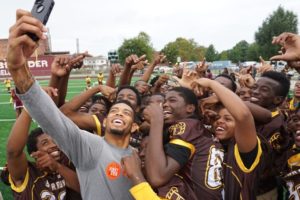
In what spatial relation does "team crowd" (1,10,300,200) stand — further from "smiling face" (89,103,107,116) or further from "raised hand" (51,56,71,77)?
"smiling face" (89,103,107,116)

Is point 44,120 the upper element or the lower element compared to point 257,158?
upper

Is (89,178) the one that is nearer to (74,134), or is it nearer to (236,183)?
(74,134)

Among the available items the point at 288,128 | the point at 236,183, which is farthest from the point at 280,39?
the point at 236,183

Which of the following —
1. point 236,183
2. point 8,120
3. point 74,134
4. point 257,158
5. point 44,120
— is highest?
point 44,120

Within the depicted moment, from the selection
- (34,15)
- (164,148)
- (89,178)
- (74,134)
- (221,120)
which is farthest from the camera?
(221,120)

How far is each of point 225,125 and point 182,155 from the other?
69 centimetres

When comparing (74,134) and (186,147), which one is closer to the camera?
(74,134)

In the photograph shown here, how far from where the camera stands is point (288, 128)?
127 inches

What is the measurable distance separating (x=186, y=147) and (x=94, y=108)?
217 centimetres

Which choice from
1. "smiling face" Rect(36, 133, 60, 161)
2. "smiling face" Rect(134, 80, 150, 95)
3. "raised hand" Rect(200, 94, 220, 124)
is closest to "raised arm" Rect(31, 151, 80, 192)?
"smiling face" Rect(36, 133, 60, 161)

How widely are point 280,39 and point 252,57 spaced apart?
6739 cm

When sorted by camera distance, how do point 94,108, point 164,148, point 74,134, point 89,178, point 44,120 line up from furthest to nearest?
1. point 94,108
2. point 164,148
3. point 89,178
4. point 74,134
5. point 44,120

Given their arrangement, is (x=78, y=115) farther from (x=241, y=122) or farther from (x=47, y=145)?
(x=241, y=122)

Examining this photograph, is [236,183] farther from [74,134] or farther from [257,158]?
[74,134]
